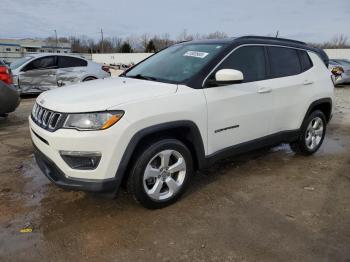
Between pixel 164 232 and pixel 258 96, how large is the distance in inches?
80.5

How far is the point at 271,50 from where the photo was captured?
4566 millimetres

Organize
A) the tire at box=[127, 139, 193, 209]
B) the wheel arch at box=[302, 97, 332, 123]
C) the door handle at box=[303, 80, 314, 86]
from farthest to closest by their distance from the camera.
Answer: the wheel arch at box=[302, 97, 332, 123], the door handle at box=[303, 80, 314, 86], the tire at box=[127, 139, 193, 209]

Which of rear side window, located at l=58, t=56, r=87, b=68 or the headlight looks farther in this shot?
rear side window, located at l=58, t=56, r=87, b=68

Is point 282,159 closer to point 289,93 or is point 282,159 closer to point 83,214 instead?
point 289,93

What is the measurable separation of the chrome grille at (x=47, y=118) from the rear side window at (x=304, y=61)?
358cm

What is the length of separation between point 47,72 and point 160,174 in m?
8.76

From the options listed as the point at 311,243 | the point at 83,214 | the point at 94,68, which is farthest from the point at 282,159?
the point at 94,68

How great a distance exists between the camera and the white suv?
3029 millimetres

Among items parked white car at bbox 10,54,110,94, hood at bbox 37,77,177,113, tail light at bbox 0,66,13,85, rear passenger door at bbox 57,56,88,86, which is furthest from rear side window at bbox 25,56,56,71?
hood at bbox 37,77,177,113

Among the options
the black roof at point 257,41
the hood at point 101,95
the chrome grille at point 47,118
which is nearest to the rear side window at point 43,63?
the black roof at point 257,41

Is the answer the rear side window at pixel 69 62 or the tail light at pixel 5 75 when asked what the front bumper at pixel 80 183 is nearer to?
the tail light at pixel 5 75

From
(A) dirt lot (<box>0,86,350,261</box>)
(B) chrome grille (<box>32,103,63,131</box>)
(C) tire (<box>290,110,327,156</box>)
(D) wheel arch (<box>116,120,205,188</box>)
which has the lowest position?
(A) dirt lot (<box>0,86,350,261</box>)

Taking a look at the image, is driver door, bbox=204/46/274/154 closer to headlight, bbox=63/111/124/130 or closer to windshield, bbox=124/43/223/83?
windshield, bbox=124/43/223/83

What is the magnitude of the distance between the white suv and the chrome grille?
0.04 feet
